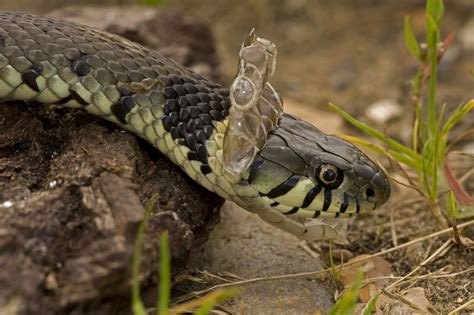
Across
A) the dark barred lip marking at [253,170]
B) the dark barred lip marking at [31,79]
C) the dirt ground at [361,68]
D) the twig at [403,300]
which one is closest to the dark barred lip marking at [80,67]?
the dark barred lip marking at [31,79]

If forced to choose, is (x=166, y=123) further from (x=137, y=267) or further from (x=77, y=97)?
(x=137, y=267)

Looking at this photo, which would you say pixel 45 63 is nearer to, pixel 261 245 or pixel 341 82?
pixel 261 245

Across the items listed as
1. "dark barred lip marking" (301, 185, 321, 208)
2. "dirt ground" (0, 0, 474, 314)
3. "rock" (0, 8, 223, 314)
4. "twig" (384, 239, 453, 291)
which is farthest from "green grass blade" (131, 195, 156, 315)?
"dirt ground" (0, 0, 474, 314)

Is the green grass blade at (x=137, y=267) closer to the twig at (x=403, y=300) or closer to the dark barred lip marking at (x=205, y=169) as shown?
the dark barred lip marking at (x=205, y=169)

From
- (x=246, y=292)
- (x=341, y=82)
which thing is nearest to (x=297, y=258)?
(x=246, y=292)

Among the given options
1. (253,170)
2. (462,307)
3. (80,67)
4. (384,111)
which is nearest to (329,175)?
(253,170)
